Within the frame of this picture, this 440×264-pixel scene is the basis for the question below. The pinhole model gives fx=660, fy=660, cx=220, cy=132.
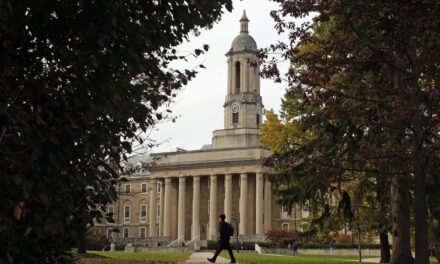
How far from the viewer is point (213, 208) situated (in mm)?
84062

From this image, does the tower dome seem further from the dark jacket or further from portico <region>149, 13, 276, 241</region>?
the dark jacket

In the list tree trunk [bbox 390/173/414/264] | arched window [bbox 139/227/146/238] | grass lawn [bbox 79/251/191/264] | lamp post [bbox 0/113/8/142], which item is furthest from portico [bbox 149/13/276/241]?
lamp post [bbox 0/113/8/142]

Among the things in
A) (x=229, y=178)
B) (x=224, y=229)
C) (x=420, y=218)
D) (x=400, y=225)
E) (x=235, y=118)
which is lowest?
(x=224, y=229)

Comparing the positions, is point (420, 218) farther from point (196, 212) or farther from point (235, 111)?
point (235, 111)

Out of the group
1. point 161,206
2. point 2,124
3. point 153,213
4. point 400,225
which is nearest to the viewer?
point 2,124

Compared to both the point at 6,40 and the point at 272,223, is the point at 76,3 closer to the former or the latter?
the point at 6,40

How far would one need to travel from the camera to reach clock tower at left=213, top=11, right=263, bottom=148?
3457 inches

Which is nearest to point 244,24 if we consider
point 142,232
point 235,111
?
point 235,111

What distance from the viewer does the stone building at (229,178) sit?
273ft

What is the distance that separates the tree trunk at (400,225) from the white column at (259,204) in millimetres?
58886

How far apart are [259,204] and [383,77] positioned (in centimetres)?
6507

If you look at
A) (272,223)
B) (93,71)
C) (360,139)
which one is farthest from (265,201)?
(93,71)

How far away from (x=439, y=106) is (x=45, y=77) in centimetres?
955

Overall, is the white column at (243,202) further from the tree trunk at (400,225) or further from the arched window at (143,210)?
the tree trunk at (400,225)
